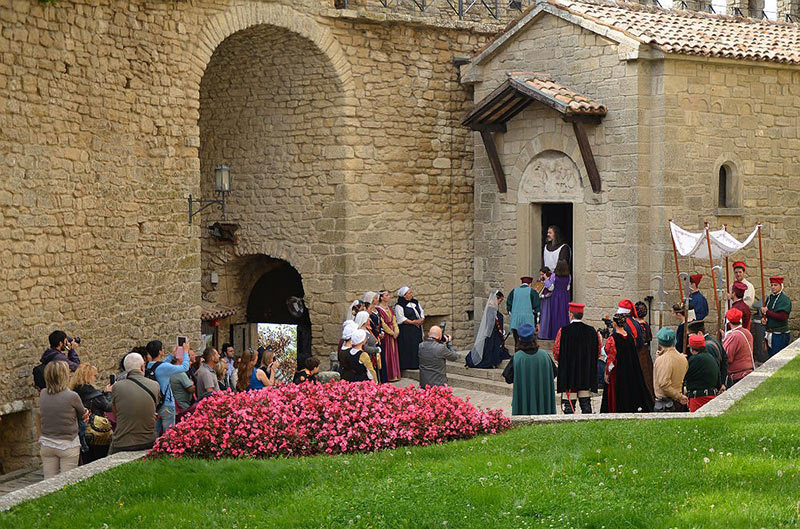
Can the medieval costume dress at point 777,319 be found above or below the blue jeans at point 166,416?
above

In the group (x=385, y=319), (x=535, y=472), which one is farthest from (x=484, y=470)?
(x=385, y=319)

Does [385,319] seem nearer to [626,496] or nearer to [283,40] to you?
[283,40]

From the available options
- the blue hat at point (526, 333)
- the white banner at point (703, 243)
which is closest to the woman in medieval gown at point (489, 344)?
the white banner at point (703, 243)

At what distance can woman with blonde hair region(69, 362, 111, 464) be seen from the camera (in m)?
11.4

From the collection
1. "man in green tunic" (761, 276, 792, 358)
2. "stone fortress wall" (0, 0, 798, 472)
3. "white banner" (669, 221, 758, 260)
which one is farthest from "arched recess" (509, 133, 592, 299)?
"man in green tunic" (761, 276, 792, 358)

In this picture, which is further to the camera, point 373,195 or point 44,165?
point 373,195

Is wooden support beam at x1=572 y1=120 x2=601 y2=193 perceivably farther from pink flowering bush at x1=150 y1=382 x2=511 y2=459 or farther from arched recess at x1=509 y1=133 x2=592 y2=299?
pink flowering bush at x1=150 y1=382 x2=511 y2=459

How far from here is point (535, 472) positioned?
8500 millimetres

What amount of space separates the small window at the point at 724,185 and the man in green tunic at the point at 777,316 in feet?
5.83

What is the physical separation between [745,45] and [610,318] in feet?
14.8

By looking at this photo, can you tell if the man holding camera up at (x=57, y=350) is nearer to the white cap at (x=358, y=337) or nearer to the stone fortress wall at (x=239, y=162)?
the stone fortress wall at (x=239, y=162)

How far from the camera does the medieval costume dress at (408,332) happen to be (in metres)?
18.0

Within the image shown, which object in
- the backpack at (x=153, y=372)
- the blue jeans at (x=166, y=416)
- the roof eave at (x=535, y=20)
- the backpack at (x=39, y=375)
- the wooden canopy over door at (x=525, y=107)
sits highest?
the roof eave at (x=535, y=20)

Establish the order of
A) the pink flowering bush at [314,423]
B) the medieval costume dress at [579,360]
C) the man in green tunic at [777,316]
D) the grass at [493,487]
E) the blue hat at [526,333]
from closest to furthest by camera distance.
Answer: the grass at [493,487] → the pink flowering bush at [314,423] → the blue hat at [526,333] → the medieval costume dress at [579,360] → the man in green tunic at [777,316]
